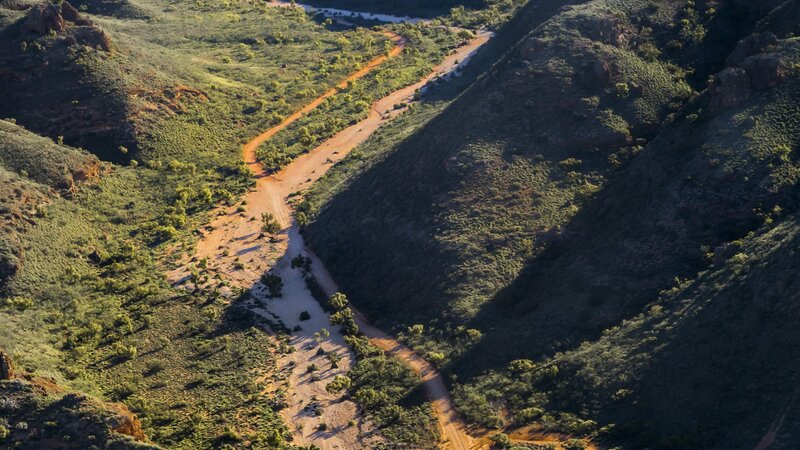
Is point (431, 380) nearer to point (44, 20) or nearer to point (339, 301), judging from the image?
point (339, 301)

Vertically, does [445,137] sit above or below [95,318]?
above

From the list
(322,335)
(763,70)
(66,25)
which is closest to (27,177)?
(66,25)

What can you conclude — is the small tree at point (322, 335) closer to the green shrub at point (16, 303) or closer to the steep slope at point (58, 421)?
the steep slope at point (58, 421)

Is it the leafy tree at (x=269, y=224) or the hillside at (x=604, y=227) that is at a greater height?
the leafy tree at (x=269, y=224)

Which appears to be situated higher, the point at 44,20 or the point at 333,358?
the point at 44,20

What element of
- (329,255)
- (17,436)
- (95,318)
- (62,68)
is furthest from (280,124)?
(17,436)

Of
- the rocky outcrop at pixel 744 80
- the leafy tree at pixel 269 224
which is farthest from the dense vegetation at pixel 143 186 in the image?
the rocky outcrop at pixel 744 80

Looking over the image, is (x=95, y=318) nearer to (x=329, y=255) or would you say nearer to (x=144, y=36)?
(x=329, y=255)
